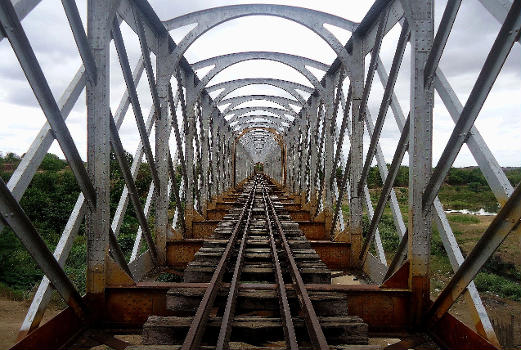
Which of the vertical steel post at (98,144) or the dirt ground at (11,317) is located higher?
the vertical steel post at (98,144)

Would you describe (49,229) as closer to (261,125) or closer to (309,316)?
(261,125)

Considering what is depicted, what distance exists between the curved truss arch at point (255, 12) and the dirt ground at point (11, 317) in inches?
242

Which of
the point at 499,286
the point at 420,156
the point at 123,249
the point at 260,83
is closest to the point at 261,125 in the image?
the point at 260,83

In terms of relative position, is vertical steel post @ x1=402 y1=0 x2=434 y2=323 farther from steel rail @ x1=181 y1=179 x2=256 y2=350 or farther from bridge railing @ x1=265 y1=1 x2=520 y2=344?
steel rail @ x1=181 y1=179 x2=256 y2=350

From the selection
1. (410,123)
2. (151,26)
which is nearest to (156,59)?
(151,26)

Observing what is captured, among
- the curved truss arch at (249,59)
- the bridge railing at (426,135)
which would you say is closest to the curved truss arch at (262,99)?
the curved truss arch at (249,59)

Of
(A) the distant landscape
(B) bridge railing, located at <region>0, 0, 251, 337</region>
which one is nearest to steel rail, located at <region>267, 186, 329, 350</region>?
(B) bridge railing, located at <region>0, 0, 251, 337</region>

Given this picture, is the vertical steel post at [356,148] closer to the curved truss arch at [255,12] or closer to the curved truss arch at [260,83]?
the curved truss arch at [255,12]

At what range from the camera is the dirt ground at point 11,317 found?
7.54 m

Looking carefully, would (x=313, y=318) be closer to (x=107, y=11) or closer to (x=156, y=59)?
(x=107, y=11)

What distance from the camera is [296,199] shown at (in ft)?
58.3

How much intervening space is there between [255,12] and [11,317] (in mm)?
8561

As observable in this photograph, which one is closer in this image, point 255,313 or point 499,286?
point 255,313

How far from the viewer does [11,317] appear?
8.90 meters
